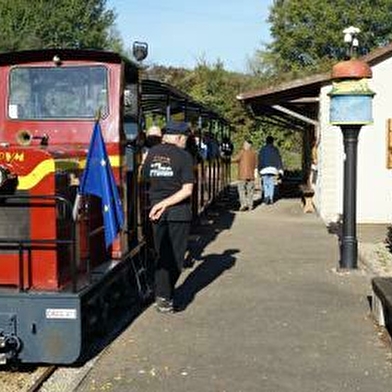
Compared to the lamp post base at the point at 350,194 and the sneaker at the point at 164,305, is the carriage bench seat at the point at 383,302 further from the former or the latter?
the lamp post base at the point at 350,194

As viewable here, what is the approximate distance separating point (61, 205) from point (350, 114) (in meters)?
5.25

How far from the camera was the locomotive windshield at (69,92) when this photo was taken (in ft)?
27.4

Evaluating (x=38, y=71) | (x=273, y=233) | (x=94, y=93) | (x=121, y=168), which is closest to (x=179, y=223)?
(x=121, y=168)

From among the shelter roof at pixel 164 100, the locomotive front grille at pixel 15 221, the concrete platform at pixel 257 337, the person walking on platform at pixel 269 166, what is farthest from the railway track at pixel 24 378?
the person walking on platform at pixel 269 166

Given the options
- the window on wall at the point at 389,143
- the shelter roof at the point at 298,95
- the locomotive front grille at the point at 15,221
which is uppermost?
the shelter roof at the point at 298,95

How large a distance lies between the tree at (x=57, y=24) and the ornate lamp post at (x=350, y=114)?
43.1 meters

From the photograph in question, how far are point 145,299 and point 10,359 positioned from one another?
2770mm

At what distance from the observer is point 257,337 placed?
7723 millimetres

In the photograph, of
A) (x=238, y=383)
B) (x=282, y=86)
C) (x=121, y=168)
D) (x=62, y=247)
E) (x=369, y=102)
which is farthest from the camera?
(x=282, y=86)

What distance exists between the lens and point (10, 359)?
21.5ft

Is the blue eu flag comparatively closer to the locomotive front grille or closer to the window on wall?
the locomotive front grille

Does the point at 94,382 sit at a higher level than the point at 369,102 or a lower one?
lower

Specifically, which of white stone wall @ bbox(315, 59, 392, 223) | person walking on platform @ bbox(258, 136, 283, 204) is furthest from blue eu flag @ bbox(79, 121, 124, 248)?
person walking on platform @ bbox(258, 136, 283, 204)

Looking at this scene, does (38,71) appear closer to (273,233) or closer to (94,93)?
(94,93)
